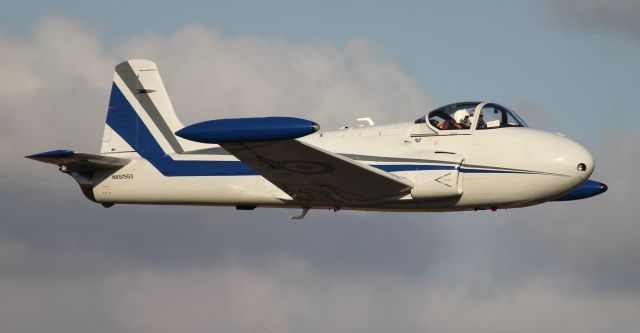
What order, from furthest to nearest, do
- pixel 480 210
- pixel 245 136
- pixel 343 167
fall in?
pixel 480 210, pixel 343 167, pixel 245 136

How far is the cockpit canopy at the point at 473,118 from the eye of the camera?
25922 millimetres

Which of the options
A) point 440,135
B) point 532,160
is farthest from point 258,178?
point 532,160

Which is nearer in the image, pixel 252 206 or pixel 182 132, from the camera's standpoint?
pixel 182 132

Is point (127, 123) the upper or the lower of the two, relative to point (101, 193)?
upper

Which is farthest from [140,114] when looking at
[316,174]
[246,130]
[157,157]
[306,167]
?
[246,130]

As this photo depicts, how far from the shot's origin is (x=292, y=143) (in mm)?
23328

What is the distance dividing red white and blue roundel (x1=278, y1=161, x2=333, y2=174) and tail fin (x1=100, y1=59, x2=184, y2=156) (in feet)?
16.0

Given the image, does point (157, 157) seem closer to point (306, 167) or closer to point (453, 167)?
point (306, 167)

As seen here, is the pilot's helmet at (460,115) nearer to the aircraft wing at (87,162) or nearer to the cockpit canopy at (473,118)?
the cockpit canopy at (473,118)

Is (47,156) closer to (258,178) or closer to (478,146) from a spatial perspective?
(258,178)

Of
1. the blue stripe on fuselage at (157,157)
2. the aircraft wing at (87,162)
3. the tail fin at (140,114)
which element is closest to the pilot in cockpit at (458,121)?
the blue stripe on fuselage at (157,157)

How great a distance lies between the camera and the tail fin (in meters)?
29.4

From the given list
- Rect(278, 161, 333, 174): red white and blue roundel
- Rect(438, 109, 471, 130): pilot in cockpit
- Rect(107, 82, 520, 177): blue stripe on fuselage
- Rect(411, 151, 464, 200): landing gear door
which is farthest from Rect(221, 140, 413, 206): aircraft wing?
Rect(438, 109, 471, 130): pilot in cockpit

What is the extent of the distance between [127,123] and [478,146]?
9581mm
